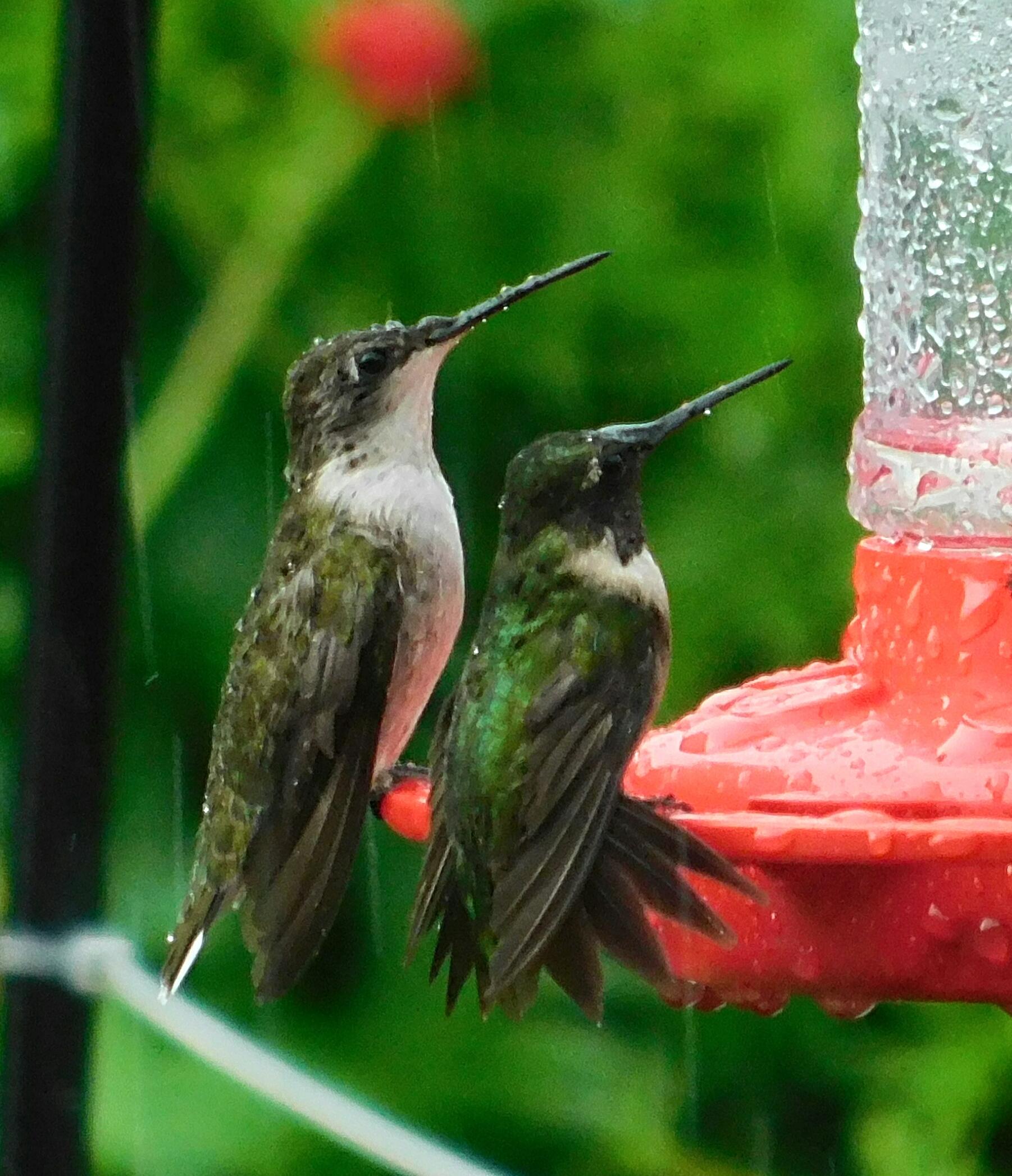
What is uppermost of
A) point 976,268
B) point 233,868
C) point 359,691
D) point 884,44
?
point 884,44

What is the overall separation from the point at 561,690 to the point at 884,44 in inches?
50.8

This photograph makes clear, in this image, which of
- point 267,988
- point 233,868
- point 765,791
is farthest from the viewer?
point 233,868

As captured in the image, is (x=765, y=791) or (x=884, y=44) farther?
(x=884, y=44)

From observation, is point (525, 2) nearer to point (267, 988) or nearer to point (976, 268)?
point (976, 268)

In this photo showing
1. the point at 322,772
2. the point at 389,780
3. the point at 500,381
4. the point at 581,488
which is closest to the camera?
the point at 581,488

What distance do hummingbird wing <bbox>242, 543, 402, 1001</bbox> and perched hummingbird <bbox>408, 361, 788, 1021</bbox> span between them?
105 mm

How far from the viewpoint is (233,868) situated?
8.97 ft

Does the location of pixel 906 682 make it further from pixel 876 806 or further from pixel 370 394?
pixel 370 394

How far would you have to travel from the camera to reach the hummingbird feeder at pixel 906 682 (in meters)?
2.13

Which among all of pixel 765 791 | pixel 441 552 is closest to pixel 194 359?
pixel 441 552

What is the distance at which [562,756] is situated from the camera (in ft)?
7.32

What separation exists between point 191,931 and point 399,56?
4.50 feet

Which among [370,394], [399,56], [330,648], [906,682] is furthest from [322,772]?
[399,56]

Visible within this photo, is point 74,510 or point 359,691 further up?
point 74,510
